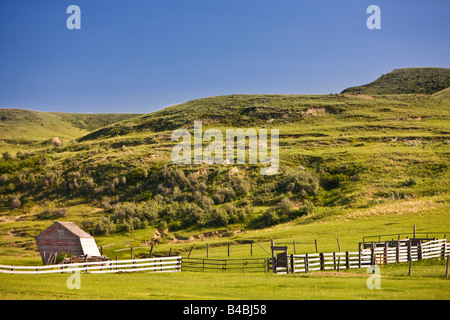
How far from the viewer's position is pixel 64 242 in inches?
1545

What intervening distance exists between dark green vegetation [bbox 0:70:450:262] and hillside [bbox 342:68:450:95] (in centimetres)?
3576

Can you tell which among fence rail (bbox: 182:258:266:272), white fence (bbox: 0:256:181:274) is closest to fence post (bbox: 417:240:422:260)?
fence rail (bbox: 182:258:266:272)

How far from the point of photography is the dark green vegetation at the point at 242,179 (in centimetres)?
5931

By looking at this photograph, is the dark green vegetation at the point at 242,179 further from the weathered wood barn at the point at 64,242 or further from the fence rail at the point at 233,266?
the fence rail at the point at 233,266

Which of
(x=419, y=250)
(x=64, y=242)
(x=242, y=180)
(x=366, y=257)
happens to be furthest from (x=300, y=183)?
(x=64, y=242)

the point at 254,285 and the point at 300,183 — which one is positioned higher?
the point at 300,183

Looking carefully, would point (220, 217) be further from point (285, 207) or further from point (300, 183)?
point (300, 183)

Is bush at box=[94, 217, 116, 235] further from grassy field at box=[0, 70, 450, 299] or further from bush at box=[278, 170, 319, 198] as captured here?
bush at box=[278, 170, 319, 198]

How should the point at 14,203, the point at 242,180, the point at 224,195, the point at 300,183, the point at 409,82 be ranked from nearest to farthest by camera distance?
the point at 300,183, the point at 224,195, the point at 242,180, the point at 14,203, the point at 409,82

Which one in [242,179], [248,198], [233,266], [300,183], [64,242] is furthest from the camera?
[242,179]

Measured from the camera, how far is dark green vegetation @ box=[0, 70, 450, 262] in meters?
59.3

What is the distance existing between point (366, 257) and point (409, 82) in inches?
5759

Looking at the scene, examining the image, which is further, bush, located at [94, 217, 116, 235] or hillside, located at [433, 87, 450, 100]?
hillside, located at [433, 87, 450, 100]
